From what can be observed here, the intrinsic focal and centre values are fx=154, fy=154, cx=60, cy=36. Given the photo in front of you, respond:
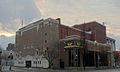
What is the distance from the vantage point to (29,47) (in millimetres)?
78812

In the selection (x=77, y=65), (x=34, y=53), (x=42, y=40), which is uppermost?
(x=42, y=40)

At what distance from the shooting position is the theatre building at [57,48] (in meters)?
61.1

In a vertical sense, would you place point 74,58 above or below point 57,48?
below

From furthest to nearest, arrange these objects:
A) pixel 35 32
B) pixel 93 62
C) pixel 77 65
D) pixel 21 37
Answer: pixel 21 37 → pixel 35 32 → pixel 93 62 → pixel 77 65

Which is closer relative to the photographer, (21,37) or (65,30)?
(65,30)

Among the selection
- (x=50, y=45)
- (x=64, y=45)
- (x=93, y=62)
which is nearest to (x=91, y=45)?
(x=93, y=62)

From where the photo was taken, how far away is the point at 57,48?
66938 millimetres

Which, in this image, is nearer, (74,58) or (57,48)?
(74,58)

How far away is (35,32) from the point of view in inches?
2953

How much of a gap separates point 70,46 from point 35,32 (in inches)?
868

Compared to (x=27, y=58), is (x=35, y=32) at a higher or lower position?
higher

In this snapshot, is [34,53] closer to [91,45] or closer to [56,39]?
[56,39]

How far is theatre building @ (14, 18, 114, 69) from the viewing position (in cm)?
6112

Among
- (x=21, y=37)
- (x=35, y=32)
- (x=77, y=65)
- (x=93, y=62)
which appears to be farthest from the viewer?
(x=21, y=37)
